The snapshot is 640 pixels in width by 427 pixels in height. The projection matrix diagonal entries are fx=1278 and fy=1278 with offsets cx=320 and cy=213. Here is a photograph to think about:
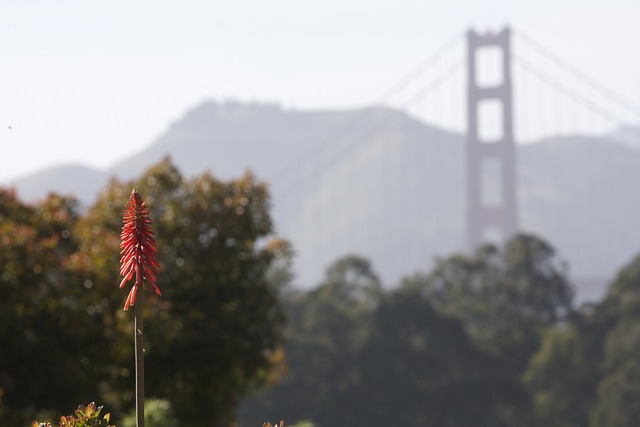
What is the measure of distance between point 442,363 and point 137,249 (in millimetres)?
47612

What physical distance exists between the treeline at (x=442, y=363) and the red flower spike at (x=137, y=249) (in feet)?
141

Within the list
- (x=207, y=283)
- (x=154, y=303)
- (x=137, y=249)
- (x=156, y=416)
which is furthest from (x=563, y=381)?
(x=137, y=249)

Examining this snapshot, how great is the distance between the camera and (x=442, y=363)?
5009 cm

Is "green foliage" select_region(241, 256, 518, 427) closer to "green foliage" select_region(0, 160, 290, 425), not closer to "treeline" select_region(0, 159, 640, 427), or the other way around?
"treeline" select_region(0, 159, 640, 427)

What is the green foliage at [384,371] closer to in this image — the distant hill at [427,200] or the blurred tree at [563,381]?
→ the blurred tree at [563,381]

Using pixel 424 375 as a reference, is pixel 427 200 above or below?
above

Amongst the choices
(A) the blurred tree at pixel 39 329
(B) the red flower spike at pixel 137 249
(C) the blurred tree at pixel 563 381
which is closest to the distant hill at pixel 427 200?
(C) the blurred tree at pixel 563 381

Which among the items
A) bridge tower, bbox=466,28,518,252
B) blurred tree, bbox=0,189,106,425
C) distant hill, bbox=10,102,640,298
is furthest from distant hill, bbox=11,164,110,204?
blurred tree, bbox=0,189,106,425

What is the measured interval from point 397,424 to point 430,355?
12.0ft

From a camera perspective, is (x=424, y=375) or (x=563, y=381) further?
(x=424, y=375)

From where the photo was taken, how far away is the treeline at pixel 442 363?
4791 cm

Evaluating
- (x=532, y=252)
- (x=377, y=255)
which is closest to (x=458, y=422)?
(x=532, y=252)

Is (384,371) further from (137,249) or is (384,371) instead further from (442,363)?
(137,249)

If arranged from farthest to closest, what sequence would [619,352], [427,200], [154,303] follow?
[427,200], [619,352], [154,303]
